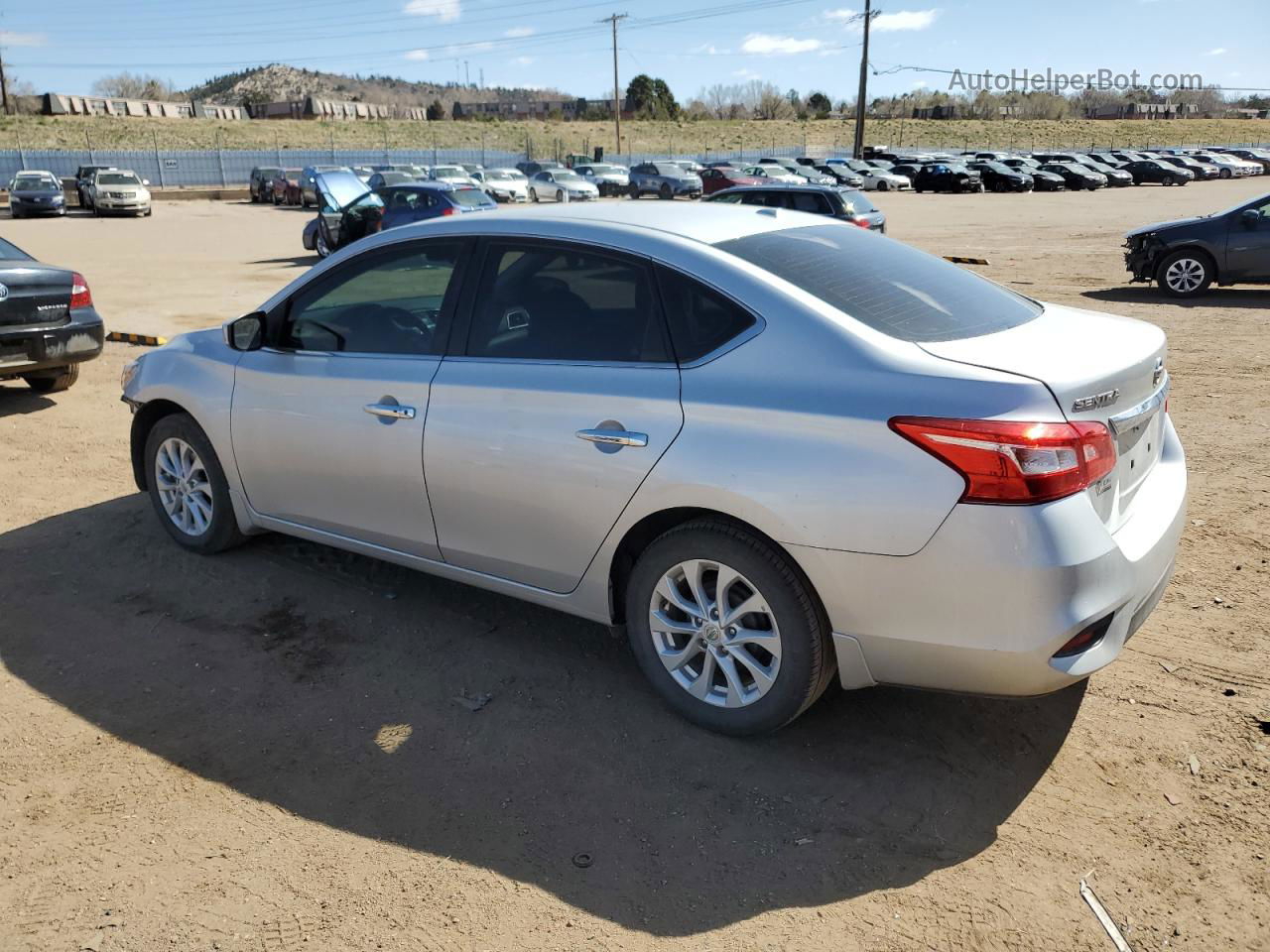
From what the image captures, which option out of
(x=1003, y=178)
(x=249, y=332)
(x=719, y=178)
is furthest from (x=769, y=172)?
(x=249, y=332)

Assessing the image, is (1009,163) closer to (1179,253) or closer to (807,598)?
(1179,253)

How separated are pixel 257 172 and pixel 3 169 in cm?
1703

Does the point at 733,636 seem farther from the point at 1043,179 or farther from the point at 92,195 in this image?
the point at 1043,179

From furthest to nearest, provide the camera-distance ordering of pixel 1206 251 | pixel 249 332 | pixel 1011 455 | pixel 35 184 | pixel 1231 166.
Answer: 1. pixel 1231 166
2. pixel 35 184
3. pixel 1206 251
4. pixel 249 332
5. pixel 1011 455

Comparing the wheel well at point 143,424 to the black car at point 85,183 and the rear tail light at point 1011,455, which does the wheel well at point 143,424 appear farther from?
the black car at point 85,183

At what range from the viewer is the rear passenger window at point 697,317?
334 cm

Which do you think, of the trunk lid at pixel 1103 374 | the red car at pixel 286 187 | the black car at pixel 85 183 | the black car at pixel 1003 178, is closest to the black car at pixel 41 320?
the trunk lid at pixel 1103 374

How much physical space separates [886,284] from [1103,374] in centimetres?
84

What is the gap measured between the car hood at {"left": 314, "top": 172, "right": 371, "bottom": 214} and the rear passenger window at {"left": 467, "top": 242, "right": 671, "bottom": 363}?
18027 millimetres

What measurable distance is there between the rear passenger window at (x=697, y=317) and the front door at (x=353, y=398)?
3.35ft

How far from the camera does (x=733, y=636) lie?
3369 millimetres

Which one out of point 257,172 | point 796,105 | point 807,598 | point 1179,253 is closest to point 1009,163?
point 257,172

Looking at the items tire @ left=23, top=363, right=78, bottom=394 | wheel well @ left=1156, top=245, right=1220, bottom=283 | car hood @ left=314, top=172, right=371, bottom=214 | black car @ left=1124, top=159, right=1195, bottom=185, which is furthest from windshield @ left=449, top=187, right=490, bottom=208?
black car @ left=1124, top=159, right=1195, bottom=185

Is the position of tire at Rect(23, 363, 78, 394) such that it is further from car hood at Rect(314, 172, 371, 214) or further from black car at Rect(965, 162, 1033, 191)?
black car at Rect(965, 162, 1033, 191)
